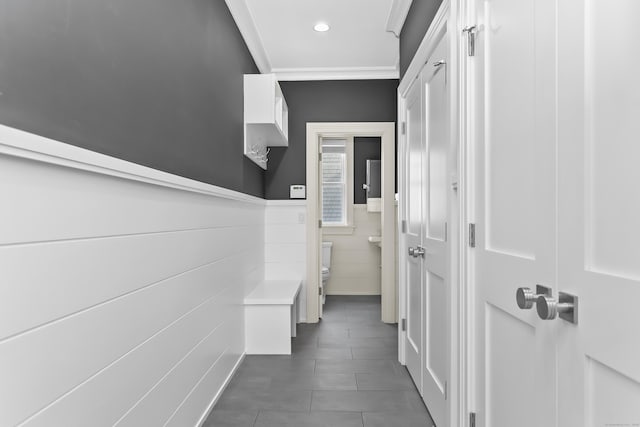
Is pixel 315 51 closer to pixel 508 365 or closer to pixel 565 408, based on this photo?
pixel 508 365

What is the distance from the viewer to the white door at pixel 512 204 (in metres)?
1.11

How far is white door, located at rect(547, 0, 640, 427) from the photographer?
81 centimetres

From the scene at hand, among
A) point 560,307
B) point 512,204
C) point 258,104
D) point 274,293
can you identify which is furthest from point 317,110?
point 560,307

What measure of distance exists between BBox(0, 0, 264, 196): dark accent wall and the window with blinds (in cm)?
324

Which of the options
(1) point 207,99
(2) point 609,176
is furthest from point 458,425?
(1) point 207,99

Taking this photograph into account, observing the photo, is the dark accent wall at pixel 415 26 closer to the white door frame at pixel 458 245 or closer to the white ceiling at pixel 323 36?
the white ceiling at pixel 323 36

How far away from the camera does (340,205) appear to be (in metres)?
6.01

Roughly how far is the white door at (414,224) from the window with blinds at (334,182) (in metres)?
2.90

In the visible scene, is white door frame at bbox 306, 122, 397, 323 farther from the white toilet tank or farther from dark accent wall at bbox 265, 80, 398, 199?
the white toilet tank

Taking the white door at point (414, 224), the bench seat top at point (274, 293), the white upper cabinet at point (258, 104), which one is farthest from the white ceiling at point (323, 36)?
the bench seat top at point (274, 293)

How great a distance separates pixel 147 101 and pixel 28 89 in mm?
670

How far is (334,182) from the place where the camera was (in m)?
6.05

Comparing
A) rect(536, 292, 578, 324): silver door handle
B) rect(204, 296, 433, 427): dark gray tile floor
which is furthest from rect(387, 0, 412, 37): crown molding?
rect(204, 296, 433, 427): dark gray tile floor

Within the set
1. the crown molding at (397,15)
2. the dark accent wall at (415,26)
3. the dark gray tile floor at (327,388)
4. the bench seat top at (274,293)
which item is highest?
the crown molding at (397,15)
